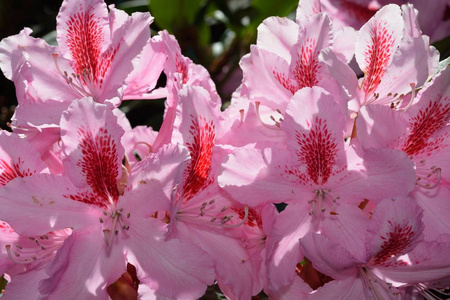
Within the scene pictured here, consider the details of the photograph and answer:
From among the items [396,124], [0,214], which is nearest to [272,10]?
[396,124]

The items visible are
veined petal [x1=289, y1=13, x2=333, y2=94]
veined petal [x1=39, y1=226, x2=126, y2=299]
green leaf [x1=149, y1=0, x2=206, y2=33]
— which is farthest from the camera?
green leaf [x1=149, y1=0, x2=206, y2=33]

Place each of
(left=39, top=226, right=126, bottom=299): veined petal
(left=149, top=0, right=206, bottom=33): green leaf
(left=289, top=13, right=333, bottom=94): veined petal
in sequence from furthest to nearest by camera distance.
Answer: (left=149, top=0, right=206, bottom=33): green leaf
(left=289, top=13, right=333, bottom=94): veined petal
(left=39, top=226, right=126, bottom=299): veined petal

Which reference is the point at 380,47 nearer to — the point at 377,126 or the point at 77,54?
the point at 377,126

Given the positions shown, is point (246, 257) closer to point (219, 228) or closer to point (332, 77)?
point (219, 228)

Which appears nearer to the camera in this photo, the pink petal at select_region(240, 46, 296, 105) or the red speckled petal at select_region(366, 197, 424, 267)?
the red speckled petal at select_region(366, 197, 424, 267)

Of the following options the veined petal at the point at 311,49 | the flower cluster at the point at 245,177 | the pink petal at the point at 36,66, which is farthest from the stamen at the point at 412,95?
A: the pink petal at the point at 36,66

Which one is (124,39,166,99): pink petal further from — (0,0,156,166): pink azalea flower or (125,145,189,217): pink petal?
(125,145,189,217): pink petal

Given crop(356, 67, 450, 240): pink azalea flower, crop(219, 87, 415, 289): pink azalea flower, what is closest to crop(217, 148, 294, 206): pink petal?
crop(219, 87, 415, 289): pink azalea flower
